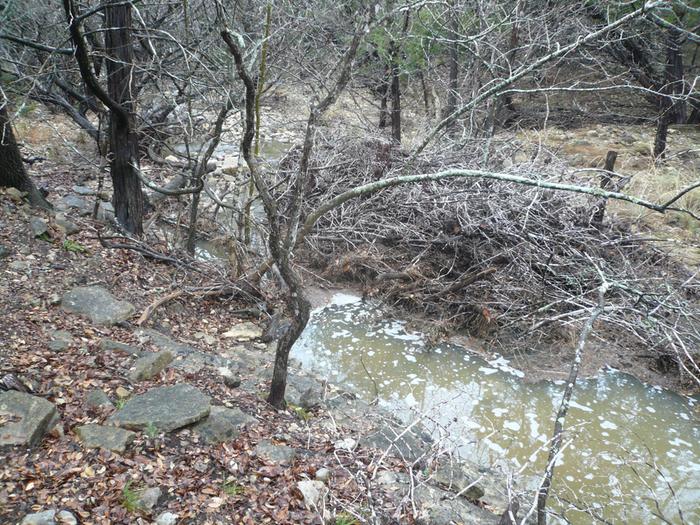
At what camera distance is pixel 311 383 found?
416 cm

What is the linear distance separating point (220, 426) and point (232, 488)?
467 mm

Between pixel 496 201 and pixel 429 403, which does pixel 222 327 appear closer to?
pixel 429 403

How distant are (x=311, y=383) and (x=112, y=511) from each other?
212 cm

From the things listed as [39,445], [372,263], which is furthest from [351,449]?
[372,263]

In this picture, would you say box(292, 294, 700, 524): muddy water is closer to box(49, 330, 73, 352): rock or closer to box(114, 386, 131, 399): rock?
box(114, 386, 131, 399): rock

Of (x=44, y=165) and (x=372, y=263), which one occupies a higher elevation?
(x=44, y=165)

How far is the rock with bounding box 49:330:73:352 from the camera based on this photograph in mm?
3271

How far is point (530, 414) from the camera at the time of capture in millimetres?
4352

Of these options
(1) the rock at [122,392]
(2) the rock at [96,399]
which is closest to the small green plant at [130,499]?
(2) the rock at [96,399]

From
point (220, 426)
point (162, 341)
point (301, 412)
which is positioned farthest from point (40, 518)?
point (162, 341)

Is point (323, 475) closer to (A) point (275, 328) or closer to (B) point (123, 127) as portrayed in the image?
(A) point (275, 328)

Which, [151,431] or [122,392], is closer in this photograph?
[151,431]

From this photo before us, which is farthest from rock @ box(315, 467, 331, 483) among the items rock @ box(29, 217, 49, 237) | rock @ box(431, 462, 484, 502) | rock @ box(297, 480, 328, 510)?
rock @ box(29, 217, 49, 237)

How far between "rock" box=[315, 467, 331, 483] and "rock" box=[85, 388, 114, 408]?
1221 millimetres
